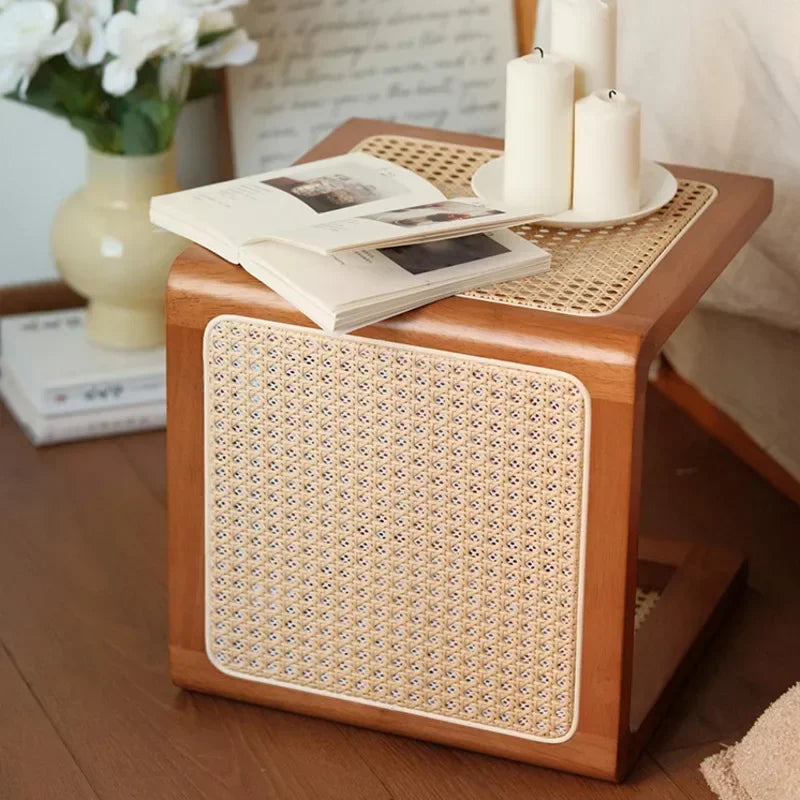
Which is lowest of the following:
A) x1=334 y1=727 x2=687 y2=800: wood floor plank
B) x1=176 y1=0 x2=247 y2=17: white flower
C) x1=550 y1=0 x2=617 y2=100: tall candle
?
x1=334 y1=727 x2=687 y2=800: wood floor plank

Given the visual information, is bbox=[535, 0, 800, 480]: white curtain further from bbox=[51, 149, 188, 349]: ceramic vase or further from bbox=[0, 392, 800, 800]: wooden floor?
bbox=[51, 149, 188, 349]: ceramic vase

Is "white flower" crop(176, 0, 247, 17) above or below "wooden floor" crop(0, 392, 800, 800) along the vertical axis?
above

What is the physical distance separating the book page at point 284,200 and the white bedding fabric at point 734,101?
0.37m

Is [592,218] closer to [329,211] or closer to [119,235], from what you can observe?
[329,211]

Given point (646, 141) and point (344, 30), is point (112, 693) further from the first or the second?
point (344, 30)

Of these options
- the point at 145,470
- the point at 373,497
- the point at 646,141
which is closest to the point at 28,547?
the point at 145,470

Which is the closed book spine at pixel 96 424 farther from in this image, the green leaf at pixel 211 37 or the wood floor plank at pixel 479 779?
the wood floor plank at pixel 479 779

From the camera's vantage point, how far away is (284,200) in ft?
3.90

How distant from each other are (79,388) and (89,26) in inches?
16.0

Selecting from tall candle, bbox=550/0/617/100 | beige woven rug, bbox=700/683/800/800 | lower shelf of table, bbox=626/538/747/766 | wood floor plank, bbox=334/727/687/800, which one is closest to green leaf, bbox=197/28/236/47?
tall candle, bbox=550/0/617/100

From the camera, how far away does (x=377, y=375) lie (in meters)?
1.10

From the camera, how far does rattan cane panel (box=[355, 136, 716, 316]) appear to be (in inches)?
42.8

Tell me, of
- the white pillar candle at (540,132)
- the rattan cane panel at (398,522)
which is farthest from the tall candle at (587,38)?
the rattan cane panel at (398,522)

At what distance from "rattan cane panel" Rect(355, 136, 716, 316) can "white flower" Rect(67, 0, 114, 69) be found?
35cm
